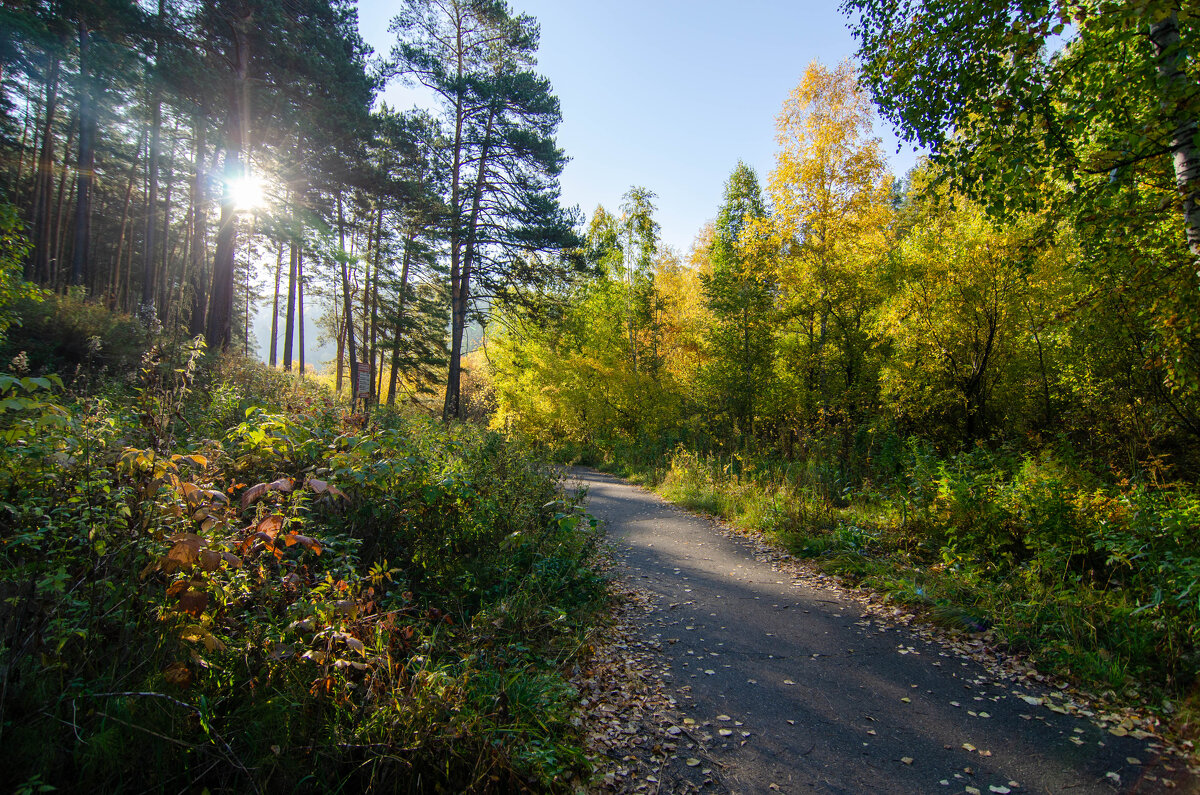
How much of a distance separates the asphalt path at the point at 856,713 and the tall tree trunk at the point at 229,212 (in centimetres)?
1355

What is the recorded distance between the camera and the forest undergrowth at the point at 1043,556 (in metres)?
3.90

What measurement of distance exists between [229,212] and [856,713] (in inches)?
656

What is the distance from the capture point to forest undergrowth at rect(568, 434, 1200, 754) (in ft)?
12.8

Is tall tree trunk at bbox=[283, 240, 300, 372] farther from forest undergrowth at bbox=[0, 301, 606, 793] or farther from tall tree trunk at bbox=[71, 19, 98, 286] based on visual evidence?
forest undergrowth at bbox=[0, 301, 606, 793]

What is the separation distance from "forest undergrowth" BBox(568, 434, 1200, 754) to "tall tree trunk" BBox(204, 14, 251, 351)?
13.6 meters

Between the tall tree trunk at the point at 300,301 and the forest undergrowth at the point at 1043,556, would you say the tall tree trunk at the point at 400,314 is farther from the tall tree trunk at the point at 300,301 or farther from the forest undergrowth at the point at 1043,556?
the forest undergrowth at the point at 1043,556

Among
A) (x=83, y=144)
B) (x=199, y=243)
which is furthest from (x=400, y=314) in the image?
(x=199, y=243)

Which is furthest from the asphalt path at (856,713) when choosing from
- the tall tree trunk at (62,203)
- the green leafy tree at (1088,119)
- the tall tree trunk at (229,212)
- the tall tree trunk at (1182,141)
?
the tall tree trunk at (62,203)

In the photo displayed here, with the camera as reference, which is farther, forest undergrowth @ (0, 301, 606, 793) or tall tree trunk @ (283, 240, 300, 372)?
tall tree trunk @ (283, 240, 300, 372)

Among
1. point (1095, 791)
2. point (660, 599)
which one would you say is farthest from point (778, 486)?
point (1095, 791)

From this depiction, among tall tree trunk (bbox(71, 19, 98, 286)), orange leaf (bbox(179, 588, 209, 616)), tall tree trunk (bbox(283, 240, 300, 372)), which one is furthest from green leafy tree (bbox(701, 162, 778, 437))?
tall tree trunk (bbox(283, 240, 300, 372))

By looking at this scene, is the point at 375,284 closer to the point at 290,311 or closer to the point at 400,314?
the point at 400,314

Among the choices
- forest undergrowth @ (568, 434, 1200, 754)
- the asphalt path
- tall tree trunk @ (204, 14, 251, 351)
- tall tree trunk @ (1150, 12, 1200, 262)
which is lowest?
the asphalt path

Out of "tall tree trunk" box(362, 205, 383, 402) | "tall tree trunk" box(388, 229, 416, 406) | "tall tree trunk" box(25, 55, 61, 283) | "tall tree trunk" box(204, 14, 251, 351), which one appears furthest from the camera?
"tall tree trunk" box(362, 205, 383, 402)
